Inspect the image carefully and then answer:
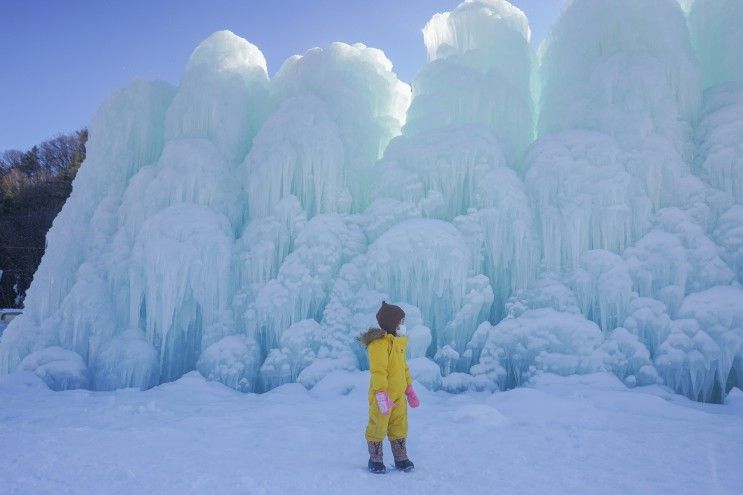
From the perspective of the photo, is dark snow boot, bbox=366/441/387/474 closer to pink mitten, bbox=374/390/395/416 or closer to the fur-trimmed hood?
pink mitten, bbox=374/390/395/416

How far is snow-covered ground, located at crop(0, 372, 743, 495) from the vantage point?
347 centimetres

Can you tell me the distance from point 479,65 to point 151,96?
278 inches

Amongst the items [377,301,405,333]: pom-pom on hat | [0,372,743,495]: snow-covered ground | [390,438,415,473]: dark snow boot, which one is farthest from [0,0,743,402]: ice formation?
[377,301,405,333]: pom-pom on hat

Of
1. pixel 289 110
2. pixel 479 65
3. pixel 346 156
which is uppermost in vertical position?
pixel 479 65

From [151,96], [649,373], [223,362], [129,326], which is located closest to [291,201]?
[223,362]

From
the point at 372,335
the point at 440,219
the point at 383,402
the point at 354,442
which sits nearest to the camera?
the point at 383,402

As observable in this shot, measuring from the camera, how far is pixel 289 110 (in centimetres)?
1011

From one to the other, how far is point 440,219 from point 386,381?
565 centimetres

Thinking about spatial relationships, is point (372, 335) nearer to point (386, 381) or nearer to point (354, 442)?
point (386, 381)

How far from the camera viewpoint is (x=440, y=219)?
902 cm

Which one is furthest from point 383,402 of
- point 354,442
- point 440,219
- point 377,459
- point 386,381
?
point 440,219

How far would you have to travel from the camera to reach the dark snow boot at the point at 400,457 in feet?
12.3

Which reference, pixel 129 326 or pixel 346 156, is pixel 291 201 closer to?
pixel 346 156

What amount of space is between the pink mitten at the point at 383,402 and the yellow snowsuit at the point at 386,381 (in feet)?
0.13
